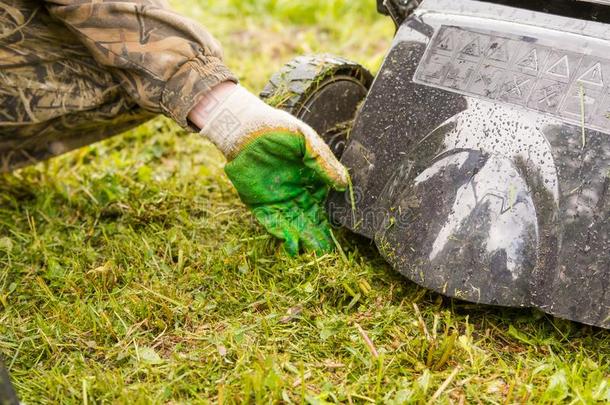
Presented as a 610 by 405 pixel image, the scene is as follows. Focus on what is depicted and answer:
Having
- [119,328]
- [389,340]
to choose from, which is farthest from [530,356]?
[119,328]

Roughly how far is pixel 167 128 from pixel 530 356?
162 centimetres

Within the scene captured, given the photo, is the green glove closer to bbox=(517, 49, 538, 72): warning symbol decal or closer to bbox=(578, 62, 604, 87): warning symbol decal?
bbox=(517, 49, 538, 72): warning symbol decal

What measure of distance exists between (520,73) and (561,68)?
85 mm

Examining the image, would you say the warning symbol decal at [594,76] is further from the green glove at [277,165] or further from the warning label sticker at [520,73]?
the green glove at [277,165]

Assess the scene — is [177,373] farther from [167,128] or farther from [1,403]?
[167,128]

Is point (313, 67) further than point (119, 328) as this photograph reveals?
Yes

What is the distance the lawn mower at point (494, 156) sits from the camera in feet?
4.77

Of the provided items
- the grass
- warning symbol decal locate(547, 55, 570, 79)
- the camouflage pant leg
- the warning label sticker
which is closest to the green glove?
the grass

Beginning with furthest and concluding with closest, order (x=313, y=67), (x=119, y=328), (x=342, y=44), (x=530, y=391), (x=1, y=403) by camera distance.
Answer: (x=342, y=44)
(x=313, y=67)
(x=119, y=328)
(x=530, y=391)
(x=1, y=403)

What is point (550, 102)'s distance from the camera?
5.01 feet

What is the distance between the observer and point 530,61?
1.59 m

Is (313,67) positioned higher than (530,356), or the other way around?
(313,67)

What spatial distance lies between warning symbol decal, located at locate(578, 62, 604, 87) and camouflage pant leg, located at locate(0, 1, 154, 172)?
3.77 feet

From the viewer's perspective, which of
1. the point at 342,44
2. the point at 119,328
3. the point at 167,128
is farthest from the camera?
the point at 342,44
